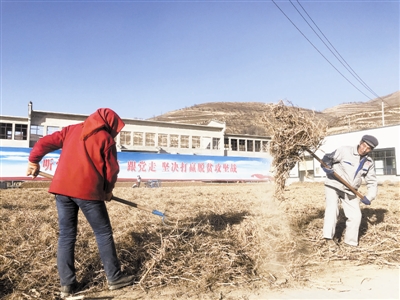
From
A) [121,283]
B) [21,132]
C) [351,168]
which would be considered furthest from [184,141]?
[121,283]

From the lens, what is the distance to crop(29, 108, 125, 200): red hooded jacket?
2.72 m

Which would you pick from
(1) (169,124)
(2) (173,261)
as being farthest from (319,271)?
(1) (169,124)

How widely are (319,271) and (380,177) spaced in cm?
2194

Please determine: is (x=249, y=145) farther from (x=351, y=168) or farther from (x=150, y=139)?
(x=351, y=168)

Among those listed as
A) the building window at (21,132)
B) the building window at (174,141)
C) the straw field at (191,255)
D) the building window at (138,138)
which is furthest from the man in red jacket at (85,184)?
the building window at (174,141)

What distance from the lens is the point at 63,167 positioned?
276cm

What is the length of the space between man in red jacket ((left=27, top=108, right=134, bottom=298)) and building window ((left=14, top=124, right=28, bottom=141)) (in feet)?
126

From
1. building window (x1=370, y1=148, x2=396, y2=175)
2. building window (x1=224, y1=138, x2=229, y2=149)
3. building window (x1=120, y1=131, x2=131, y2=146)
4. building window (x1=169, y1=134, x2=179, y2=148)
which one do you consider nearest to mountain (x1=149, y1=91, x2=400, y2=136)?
building window (x1=224, y1=138, x2=229, y2=149)

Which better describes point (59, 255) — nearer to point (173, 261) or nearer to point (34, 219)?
point (173, 261)

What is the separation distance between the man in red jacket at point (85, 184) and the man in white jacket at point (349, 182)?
2.86 meters

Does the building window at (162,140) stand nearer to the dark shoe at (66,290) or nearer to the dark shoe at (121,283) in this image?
the dark shoe at (121,283)

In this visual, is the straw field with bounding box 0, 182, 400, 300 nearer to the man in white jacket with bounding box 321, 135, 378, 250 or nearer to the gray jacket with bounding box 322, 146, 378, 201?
the man in white jacket with bounding box 321, 135, 378, 250

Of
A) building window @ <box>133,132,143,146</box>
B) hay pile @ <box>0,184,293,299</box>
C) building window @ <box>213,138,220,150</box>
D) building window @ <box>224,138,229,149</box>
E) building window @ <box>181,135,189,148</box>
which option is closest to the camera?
hay pile @ <box>0,184,293,299</box>

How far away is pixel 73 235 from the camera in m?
2.79
